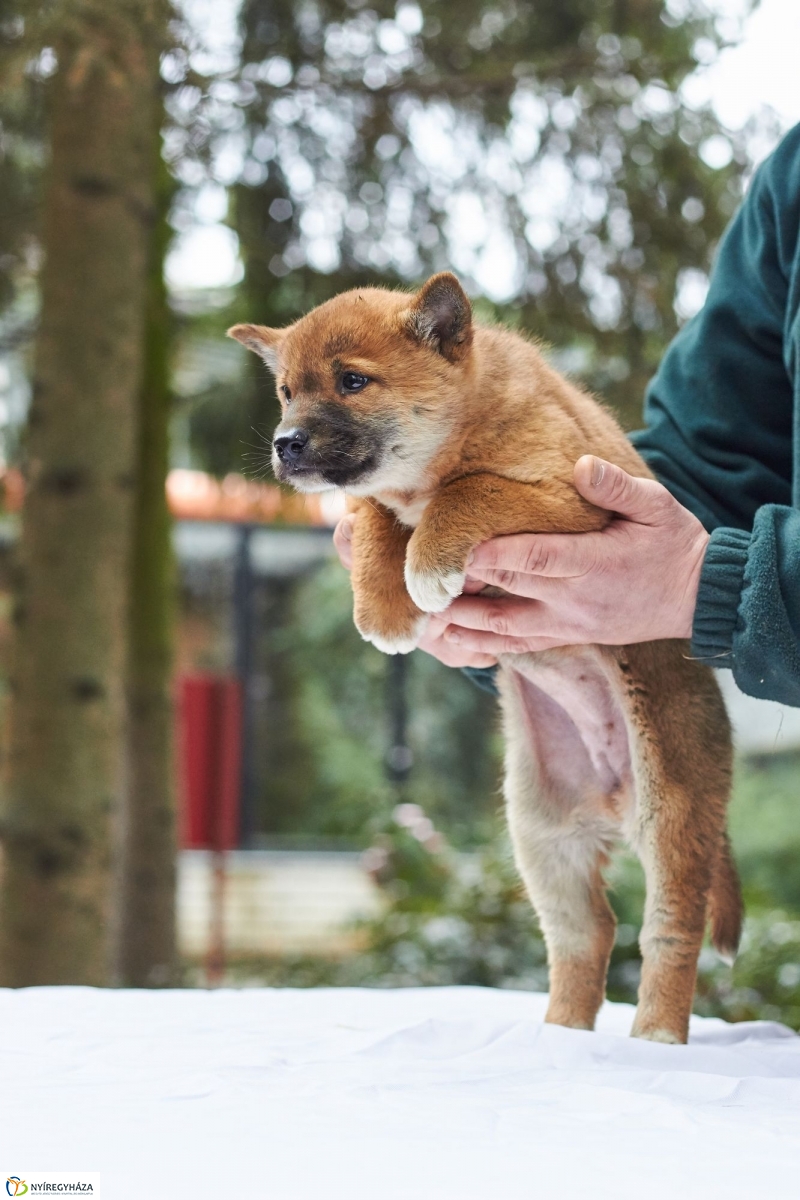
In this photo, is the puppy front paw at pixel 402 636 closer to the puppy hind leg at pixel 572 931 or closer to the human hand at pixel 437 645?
the human hand at pixel 437 645

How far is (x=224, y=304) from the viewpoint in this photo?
22.5 feet

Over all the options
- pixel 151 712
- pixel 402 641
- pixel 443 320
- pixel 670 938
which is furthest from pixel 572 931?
pixel 151 712

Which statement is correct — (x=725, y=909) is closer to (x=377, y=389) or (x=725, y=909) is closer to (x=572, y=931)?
(x=572, y=931)

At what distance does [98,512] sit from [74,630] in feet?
1.47

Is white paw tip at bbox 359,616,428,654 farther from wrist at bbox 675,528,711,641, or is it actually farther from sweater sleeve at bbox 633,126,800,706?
sweater sleeve at bbox 633,126,800,706

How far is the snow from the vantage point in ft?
4.34

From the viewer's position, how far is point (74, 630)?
14.2 feet

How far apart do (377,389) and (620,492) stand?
56 cm

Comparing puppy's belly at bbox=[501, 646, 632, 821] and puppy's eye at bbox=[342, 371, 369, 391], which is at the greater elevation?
puppy's eye at bbox=[342, 371, 369, 391]

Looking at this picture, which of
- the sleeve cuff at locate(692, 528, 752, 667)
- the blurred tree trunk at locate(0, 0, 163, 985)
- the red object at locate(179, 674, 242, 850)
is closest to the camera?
the sleeve cuff at locate(692, 528, 752, 667)

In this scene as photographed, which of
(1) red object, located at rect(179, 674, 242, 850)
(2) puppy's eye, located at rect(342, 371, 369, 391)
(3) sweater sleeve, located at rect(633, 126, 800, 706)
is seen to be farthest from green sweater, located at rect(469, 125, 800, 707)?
(1) red object, located at rect(179, 674, 242, 850)

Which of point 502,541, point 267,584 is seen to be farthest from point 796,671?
point 267,584

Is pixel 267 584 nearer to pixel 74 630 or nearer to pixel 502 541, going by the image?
pixel 74 630

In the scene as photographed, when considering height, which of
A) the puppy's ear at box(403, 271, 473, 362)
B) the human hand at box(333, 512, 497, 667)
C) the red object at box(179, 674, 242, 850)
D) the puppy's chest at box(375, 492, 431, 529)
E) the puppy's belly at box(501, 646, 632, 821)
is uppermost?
the puppy's ear at box(403, 271, 473, 362)
